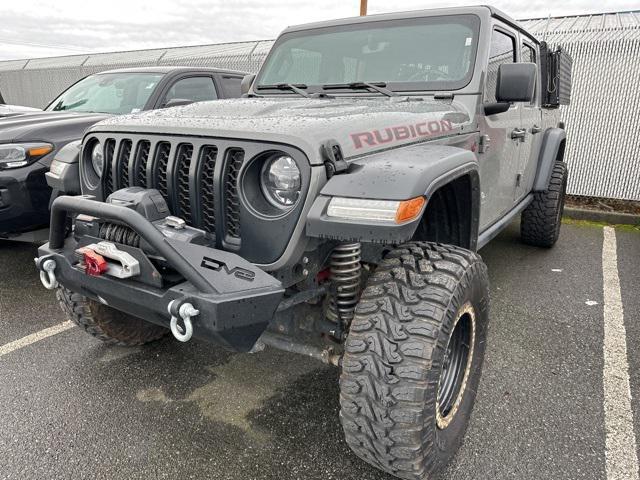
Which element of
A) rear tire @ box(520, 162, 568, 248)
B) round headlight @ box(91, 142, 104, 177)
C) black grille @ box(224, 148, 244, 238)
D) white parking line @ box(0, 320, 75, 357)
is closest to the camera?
black grille @ box(224, 148, 244, 238)

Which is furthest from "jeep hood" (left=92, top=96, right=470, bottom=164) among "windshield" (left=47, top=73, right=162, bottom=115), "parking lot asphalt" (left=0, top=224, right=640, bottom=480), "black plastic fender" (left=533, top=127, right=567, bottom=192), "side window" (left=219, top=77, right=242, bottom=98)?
"side window" (left=219, top=77, right=242, bottom=98)

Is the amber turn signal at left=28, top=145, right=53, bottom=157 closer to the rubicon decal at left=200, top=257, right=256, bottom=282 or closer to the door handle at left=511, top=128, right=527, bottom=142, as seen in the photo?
the rubicon decal at left=200, top=257, right=256, bottom=282

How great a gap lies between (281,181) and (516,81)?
1.63 meters

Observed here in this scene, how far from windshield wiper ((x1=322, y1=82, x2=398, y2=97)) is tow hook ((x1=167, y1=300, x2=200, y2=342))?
5.81 feet

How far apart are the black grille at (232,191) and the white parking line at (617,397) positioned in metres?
1.83

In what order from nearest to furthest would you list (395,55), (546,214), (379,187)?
(379,187)
(395,55)
(546,214)

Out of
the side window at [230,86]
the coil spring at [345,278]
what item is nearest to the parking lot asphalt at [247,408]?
the coil spring at [345,278]

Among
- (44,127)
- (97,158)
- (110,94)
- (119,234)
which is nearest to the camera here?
(119,234)

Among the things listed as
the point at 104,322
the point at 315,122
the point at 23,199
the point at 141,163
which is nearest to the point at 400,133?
the point at 315,122

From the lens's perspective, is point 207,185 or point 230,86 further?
point 230,86

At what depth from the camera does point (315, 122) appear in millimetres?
1959

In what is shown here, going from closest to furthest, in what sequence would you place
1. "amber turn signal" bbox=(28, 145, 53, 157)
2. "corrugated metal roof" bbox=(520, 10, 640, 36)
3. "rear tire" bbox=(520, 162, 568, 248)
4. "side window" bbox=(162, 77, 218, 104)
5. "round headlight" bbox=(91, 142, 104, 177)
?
"round headlight" bbox=(91, 142, 104, 177) < "amber turn signal" bbox=(28, 145, 53, 157) < "rear tire" bbox=(520, 162, 568, 248) < "side window" bbox=(162, 77, 218, 104) < "corrugated metal roof" bbox=(520, 10, 640, 36)

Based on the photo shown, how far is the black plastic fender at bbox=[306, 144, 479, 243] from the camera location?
1661 mm

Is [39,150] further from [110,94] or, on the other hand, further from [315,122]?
[315,122]
